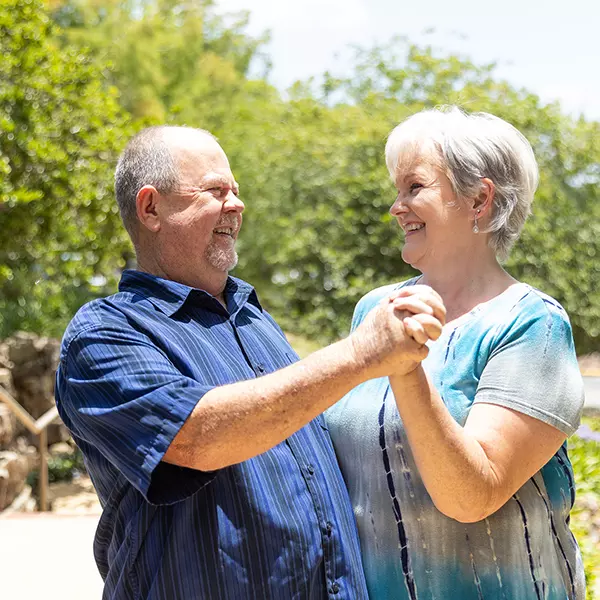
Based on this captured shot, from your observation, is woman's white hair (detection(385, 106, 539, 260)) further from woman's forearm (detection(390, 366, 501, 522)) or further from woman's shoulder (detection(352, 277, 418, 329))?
woman's forearm (detection(390, 366, 501, 522))

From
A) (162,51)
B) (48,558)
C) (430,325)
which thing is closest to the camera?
(430,325)

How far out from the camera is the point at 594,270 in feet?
41.8

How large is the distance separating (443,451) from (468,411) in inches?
8.8

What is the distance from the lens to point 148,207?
92.0 inches

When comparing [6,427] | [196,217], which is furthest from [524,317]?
[6,427]

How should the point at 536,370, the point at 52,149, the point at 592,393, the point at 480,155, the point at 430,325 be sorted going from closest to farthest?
the point at 430,325, the point at 536,370, the point at 480,155, the point at 52,149, the point at 592,393

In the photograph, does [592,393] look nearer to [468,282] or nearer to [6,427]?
[6,427]

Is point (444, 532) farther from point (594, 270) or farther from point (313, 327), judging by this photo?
point (594, 270)

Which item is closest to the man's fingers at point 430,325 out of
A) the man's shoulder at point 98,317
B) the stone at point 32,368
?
the man's shoulder at point 98,317

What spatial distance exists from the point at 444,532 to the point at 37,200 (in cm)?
870

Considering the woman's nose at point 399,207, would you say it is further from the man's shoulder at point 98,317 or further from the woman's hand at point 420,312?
the man's shoulder at point 98,317

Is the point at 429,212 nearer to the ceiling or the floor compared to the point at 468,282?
nearer to the ceiling

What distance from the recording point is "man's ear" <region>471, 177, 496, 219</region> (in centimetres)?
219

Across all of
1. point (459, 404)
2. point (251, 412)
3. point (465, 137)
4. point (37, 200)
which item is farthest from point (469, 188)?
point (37, 200)
